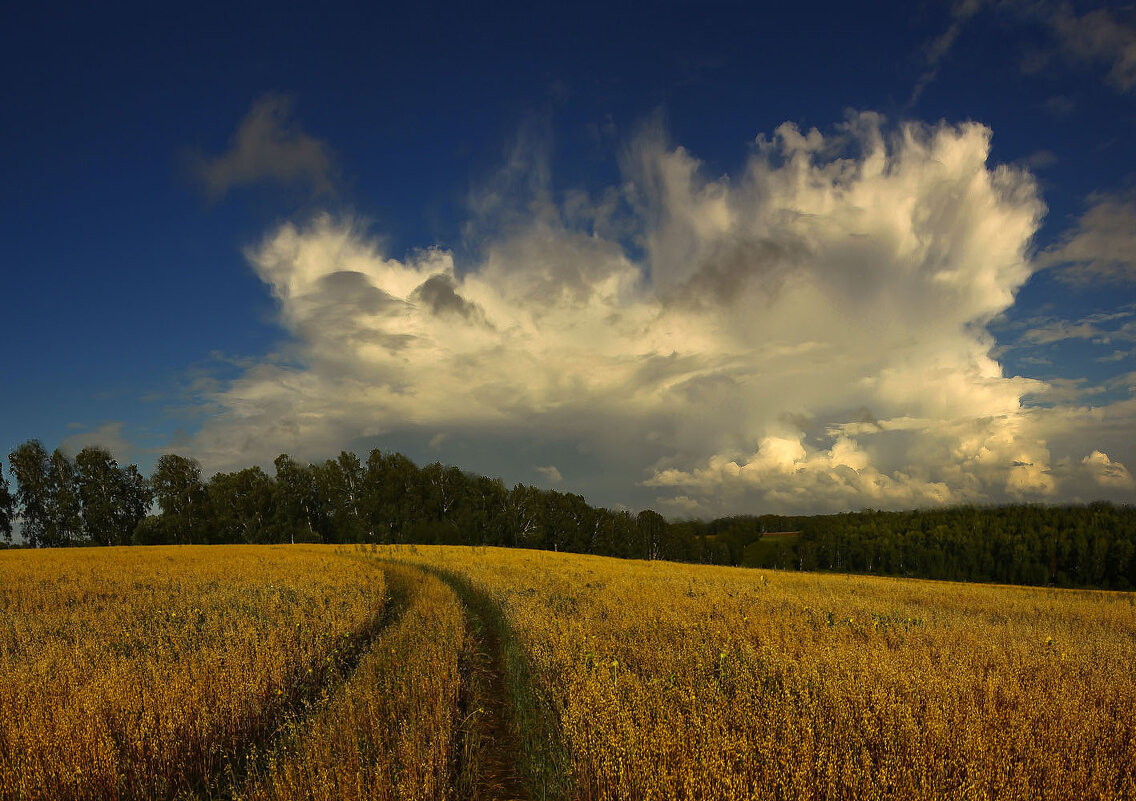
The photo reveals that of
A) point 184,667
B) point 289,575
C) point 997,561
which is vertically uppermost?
point 184,667

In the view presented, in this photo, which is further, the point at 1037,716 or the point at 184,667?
the point at 184,667

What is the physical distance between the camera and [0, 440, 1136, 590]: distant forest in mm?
71438

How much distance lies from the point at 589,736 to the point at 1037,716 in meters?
5.16

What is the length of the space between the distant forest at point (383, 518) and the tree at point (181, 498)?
0.14 metres

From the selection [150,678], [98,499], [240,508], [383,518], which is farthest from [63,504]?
[150,678]

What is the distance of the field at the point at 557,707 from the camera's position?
486 cm

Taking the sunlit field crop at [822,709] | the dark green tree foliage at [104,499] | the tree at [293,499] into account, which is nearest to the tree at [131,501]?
the dark green tree foliage at [104,499]

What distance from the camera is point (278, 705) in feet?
24.2

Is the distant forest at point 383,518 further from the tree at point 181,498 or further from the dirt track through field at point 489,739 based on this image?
the dirt track through field at point 489,739

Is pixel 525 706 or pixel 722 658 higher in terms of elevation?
pixel 722 658

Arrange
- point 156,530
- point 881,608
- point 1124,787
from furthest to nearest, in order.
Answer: point 156,530, point 881,608, point 1124,787

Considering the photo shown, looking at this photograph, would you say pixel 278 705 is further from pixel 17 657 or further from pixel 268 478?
pixel 268 478

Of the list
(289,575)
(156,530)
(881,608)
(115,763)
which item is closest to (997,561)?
A: (881,608)

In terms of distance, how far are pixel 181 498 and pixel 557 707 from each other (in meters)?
88.5
